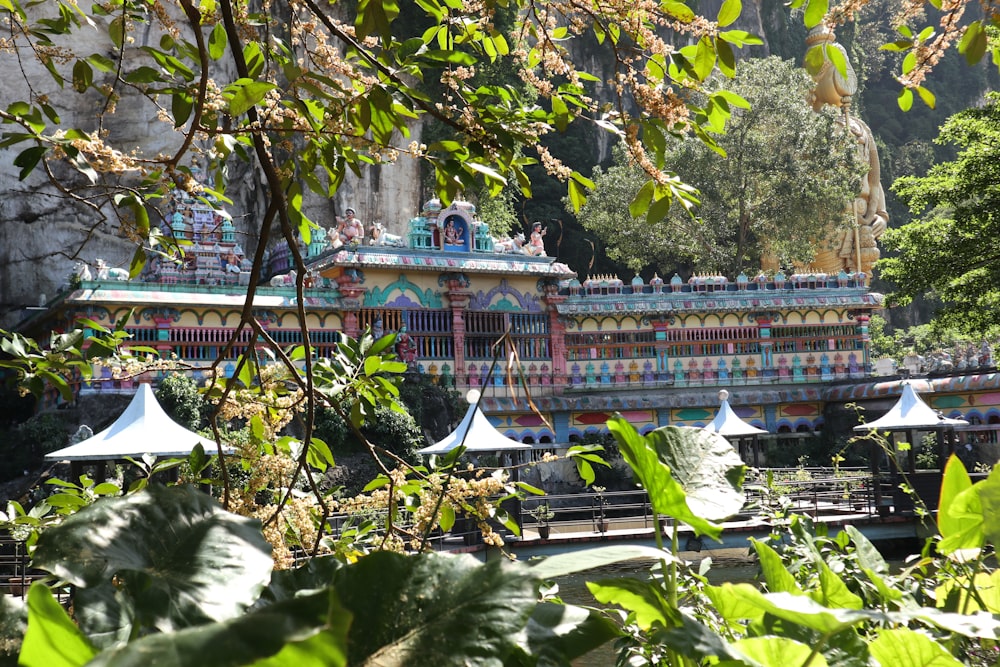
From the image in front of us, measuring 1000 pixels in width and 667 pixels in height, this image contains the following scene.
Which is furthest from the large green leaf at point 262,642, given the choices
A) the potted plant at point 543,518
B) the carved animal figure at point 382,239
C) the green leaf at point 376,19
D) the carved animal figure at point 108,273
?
the carved animal figure at point 382,239

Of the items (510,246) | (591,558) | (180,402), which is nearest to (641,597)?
(591,558)

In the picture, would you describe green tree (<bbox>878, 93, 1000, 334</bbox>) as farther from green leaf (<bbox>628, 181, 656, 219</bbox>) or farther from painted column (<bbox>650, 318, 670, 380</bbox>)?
green leaf (<bbox>628, 181, 656, 219</bbox>)

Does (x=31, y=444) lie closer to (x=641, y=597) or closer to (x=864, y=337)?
(x=641, y=597)

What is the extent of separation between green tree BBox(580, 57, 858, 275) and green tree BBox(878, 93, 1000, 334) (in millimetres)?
10354

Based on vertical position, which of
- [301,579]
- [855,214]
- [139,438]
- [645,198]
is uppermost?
[855,214]

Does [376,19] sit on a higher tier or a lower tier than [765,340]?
lower

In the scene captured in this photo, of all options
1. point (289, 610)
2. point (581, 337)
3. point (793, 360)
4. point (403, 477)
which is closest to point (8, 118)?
point (403, 477)

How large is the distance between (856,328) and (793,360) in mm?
1847

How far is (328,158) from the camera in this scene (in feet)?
6.80

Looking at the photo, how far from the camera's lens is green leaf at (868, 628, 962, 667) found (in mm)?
758

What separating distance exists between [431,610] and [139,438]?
34.4ft

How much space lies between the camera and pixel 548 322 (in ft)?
67.4

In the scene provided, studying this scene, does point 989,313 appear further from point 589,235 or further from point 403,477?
point 589,235

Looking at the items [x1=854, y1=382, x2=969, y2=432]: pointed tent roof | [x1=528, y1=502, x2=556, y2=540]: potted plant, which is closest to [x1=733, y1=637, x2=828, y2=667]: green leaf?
[x1=528, y1=502, x2=556, y2=540]: potted plant
